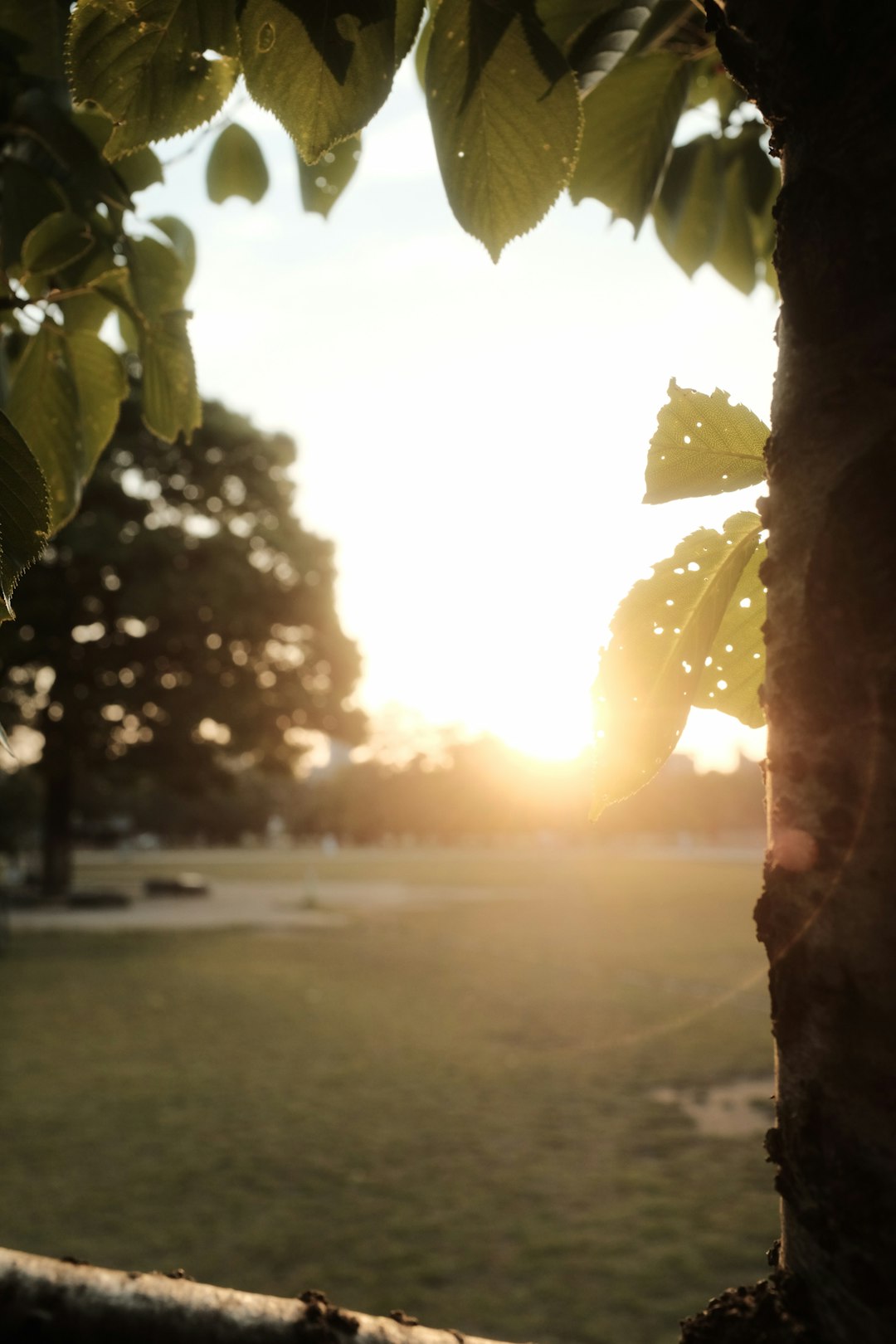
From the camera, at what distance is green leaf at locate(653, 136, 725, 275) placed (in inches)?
61.1

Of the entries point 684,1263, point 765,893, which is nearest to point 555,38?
point 765,893

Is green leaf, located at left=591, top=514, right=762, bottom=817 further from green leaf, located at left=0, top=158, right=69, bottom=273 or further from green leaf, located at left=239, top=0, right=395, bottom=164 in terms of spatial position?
green leaf, located at left=0, top=158, right=69, bottom=273

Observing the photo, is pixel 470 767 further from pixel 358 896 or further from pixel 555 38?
pixel 555 38

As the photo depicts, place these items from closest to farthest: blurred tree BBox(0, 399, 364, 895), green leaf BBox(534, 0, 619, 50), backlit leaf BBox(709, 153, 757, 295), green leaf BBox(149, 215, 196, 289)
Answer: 1. green leaf BBox(534, 0, 619, 50)
2. green leaf BBox(149, 215, 196, 289)
3. backlit leaf BBox(709, 153, 757, 295)
4. blurred tree BBox(0, 399, 364, 895)

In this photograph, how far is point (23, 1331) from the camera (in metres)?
0.52

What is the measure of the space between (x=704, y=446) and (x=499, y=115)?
0.31m

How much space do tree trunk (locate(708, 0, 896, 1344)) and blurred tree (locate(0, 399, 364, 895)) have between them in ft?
75.6

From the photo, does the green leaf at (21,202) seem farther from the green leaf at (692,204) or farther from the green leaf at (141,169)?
the green leaf at (692,204)

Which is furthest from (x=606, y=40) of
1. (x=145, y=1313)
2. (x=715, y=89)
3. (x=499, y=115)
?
(x=715, y=89)

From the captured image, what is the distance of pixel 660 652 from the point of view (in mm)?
737

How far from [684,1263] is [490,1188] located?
4.68 ft

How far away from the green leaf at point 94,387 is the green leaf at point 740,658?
0.79 m

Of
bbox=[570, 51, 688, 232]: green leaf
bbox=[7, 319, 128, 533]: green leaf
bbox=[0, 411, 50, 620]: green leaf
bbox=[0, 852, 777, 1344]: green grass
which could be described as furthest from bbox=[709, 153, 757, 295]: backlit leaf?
bbox=[0, 852, 777, 1344]: green grass

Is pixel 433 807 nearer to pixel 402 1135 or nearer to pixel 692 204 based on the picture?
pixel 402 1135
